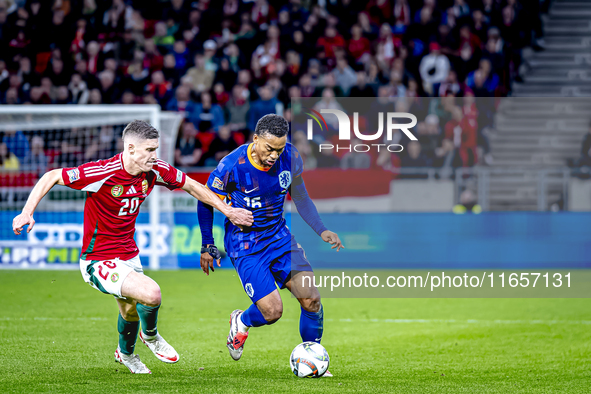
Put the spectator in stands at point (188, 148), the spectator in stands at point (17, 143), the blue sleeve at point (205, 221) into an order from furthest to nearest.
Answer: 1. the spectator in stands at point (188, 148)
2. the spectator in stands at point (17, 143)
3. the blue sleeve at point (205, 221)

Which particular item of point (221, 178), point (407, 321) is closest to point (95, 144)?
point (407, 321)

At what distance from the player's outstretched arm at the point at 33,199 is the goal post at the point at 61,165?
7.00m

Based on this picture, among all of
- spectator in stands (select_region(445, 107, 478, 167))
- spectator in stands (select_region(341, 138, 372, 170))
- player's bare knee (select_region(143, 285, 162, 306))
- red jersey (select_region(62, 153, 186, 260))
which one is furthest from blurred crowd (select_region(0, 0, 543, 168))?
player's bare knee (select_region(143, 285, 162, 306))

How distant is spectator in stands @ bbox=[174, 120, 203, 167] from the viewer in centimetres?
1444

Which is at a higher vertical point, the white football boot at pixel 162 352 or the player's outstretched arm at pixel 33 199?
the player's outstretched arm at pixel 33 199

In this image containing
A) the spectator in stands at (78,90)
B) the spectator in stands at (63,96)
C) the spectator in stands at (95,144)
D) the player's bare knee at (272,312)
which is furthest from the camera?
the spectator in stands at (63,96)

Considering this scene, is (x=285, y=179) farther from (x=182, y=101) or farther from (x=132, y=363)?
(x=182, y=101)

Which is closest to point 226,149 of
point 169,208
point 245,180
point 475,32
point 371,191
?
point 169,208

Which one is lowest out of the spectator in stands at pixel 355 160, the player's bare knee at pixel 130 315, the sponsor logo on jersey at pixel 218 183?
the player's bare knee at pixel 130 315

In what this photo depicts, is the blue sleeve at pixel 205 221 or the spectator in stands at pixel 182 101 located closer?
the blue sleeve at pixel 205 221

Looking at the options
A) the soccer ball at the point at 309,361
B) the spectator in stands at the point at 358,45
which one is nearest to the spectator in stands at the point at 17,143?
the spectator in stands at the point at 358,45

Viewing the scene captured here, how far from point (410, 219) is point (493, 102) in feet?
11.7

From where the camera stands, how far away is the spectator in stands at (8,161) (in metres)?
13.3

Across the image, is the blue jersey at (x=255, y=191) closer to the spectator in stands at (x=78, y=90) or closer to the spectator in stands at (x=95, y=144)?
the spectator in stands at (x=95, y=144)
